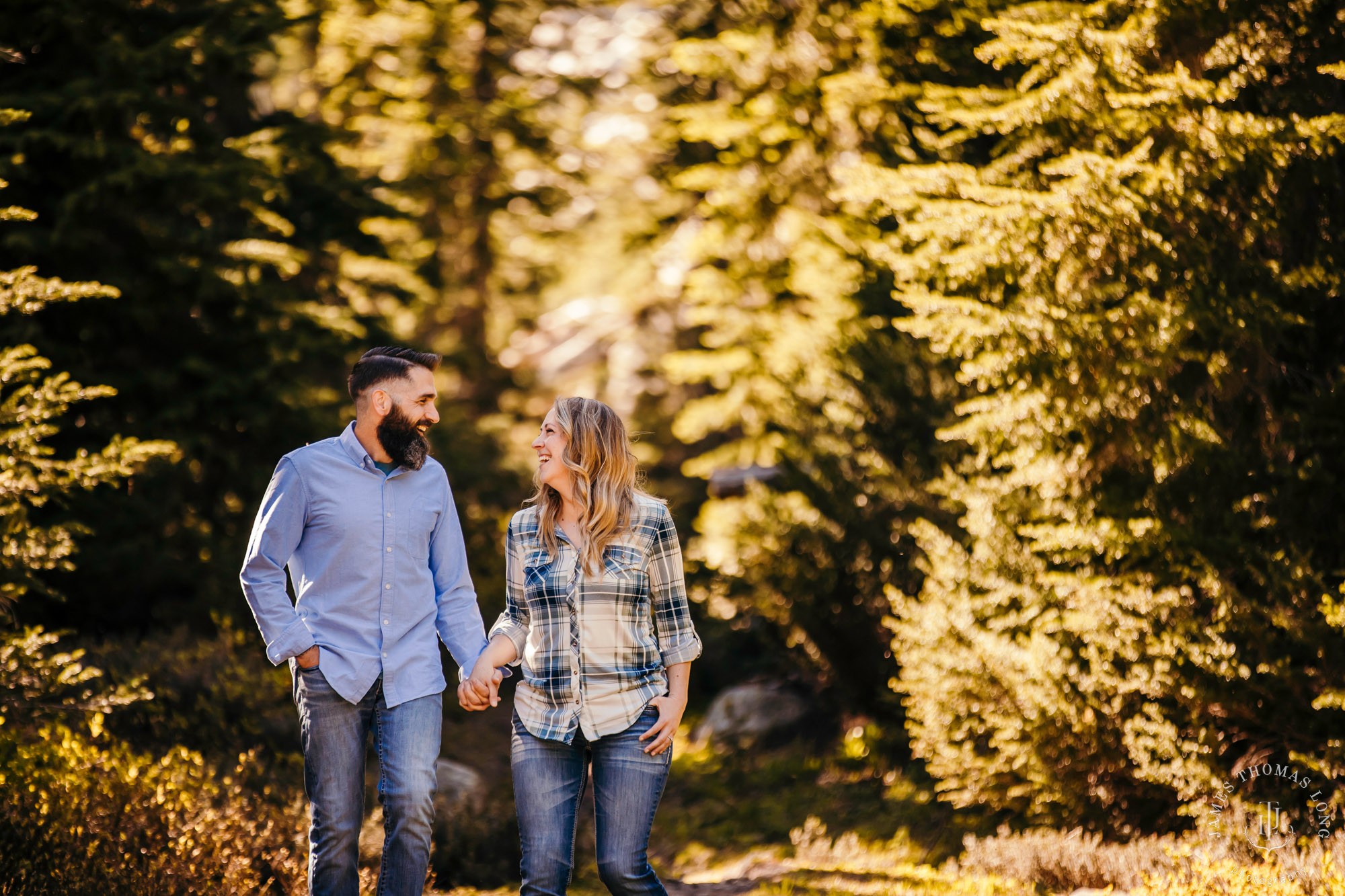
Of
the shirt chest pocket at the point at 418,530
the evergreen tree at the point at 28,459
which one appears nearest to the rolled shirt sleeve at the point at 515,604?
the shirt chest pocket at the point at 418,530


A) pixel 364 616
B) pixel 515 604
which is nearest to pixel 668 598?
pixel 515 604

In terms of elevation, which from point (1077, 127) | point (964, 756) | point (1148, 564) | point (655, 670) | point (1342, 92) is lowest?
point (964, 756)

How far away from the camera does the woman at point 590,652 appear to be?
142 inches

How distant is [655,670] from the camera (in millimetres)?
3789

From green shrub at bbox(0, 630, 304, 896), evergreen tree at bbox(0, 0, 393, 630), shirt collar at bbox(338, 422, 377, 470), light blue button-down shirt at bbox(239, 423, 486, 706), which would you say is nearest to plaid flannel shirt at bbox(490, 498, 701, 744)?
light blue button-down shirt at bbox(239, 423, 486, 706)

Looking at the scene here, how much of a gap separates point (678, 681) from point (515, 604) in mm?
702

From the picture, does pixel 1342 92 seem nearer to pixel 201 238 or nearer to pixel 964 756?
pixel 964 756

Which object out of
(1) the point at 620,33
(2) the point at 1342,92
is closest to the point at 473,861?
(2) the point at 1342,92

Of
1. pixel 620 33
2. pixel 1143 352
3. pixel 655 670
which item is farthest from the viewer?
pixel 620 33

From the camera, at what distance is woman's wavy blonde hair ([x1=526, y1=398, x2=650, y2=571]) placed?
3.71 metres

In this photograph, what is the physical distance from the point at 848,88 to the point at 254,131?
629 centimetres

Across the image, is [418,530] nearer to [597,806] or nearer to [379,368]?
[379,368]

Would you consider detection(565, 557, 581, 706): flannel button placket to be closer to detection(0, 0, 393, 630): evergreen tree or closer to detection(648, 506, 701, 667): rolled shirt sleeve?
detection(648, 506, 701, 667): rolled shirt sleeve

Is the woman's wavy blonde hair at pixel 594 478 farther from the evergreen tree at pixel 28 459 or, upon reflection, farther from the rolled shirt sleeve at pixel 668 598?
the evergreen tree at pixel 28 459
